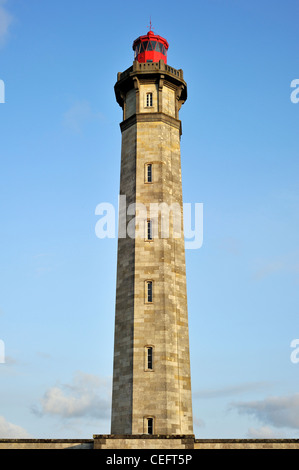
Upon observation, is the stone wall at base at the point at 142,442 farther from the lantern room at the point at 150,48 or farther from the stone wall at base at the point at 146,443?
the lantern room at the point at 150,48

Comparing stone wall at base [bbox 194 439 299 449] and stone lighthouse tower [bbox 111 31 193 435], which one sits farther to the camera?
stone lighthouse tower [bbox 111 31 193 435]

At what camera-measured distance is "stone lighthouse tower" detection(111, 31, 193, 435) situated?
3416 centimetres

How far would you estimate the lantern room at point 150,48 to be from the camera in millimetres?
45725

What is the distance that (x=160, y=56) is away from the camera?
46.0 metres

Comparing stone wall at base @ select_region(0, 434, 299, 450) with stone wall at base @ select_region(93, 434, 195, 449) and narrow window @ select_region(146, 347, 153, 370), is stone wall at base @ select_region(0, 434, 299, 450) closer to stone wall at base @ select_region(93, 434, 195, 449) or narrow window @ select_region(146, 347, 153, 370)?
stone wall at base @ select_region(93, 434, 195, 449)

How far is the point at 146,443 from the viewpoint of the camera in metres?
28.7

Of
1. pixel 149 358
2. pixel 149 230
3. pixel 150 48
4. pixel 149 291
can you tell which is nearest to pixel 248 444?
pixel 149 358

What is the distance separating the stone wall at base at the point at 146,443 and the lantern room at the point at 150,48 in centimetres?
3163

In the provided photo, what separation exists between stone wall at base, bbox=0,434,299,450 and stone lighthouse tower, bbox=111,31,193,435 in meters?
4.29

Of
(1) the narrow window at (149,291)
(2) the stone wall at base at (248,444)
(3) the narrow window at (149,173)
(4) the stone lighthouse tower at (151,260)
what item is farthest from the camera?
(3) the narrow window at (149,173)

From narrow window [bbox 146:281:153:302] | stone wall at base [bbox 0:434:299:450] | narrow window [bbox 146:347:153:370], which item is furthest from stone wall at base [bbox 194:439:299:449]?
narrow window [bbox 146:281:153:302]

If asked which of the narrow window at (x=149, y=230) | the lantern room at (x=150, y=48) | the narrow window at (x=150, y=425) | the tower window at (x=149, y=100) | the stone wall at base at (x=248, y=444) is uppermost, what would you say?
the lantern room at (x=150, y=48)

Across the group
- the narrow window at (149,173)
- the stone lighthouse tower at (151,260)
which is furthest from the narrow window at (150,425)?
the narrow window at (149,173)

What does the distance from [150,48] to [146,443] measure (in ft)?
109
